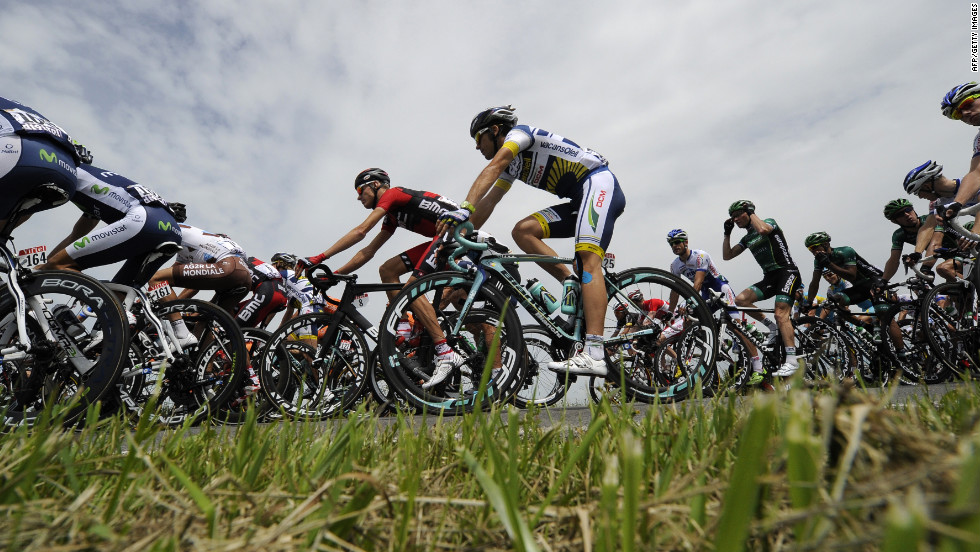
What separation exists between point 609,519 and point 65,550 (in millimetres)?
606

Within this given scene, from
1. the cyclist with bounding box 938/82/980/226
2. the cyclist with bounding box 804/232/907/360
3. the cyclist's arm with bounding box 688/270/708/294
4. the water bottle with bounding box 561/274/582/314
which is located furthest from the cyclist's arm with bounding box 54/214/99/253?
the cyclist with bounding box 804/232/907/360

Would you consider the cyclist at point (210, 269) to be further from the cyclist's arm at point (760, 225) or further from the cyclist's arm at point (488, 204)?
the cyclist's arm at point (760, 225)

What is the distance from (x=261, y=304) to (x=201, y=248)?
1.33m

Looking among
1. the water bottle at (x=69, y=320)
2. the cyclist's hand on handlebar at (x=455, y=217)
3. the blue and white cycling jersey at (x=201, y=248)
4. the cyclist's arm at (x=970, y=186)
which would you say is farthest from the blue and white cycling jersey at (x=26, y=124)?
the cyclist's arm at (x=970, y=186)

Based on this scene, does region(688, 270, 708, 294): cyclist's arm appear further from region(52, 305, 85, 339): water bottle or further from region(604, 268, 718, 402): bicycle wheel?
region(52, 305, 85, 339): water bottle

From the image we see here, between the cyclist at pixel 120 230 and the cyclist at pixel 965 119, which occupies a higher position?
the cyclist at pixel 965 119

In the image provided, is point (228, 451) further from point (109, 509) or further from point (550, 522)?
point (550, 522)

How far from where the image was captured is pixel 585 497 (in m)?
0.93

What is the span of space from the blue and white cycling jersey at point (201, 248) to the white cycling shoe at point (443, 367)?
2632 mm

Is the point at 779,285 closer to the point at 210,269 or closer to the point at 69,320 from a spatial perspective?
the point at 210,269

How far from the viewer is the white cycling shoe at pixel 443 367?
147 inches

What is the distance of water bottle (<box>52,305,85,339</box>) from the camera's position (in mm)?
3385

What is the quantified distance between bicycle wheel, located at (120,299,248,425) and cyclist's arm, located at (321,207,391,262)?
102cm

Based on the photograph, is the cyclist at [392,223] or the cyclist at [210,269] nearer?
the cyclist at [392,223]
